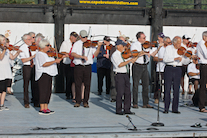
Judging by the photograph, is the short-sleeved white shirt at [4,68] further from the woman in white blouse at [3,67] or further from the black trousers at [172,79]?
the black trousers at [172,79]

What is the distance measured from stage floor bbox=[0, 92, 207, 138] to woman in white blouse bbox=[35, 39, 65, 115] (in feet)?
1.54

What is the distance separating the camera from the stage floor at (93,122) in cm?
622

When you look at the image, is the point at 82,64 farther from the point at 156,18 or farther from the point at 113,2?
the point at 156,18

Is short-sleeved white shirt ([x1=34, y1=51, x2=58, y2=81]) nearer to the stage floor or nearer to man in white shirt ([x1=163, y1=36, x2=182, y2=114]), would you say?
the stage floor

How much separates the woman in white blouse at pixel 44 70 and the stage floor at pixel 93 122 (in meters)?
0.47

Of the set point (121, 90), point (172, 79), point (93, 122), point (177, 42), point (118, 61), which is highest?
point (177, 42)

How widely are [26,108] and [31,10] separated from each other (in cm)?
444

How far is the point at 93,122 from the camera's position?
7.32 meters

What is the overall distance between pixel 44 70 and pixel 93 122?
1.81 metres

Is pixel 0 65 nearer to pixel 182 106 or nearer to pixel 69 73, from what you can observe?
pixel 69 73

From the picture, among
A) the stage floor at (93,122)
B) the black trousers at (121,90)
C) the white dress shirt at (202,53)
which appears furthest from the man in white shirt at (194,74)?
the black trousers at (121,90)

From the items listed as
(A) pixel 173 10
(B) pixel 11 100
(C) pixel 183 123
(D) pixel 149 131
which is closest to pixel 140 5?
(A) pixel 173 10

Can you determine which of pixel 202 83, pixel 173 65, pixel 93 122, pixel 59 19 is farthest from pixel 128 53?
pixel 59 19

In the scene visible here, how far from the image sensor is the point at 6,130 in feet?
21.1
